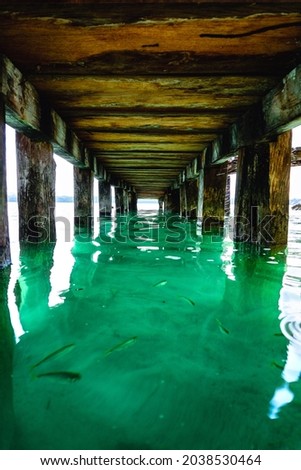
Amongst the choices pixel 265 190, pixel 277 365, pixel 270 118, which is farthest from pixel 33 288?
pixel 265 190

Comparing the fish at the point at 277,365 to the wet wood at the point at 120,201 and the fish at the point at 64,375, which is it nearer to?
the fish at the point at 64,375

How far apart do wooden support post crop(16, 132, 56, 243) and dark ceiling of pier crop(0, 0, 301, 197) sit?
2.43ft

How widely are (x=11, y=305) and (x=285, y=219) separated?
388 centimetres

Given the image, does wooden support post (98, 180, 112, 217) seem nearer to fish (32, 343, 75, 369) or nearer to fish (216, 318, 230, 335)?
fish (216, 318, 230, 335)

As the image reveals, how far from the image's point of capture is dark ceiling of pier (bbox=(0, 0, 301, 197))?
7.09 feet

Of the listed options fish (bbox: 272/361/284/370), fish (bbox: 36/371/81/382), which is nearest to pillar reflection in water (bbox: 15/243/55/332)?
fish (bbox: 36/371/81/382)

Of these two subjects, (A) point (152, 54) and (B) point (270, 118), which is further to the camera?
(B) point (270, 118)

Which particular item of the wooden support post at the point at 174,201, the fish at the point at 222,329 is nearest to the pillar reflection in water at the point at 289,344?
the fish at the point at 222,329

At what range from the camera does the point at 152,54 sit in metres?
2.79

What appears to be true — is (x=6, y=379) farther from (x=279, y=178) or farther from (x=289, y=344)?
(x=279, y=178)

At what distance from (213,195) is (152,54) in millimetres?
4968

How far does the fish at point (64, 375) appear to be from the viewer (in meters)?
1.16
